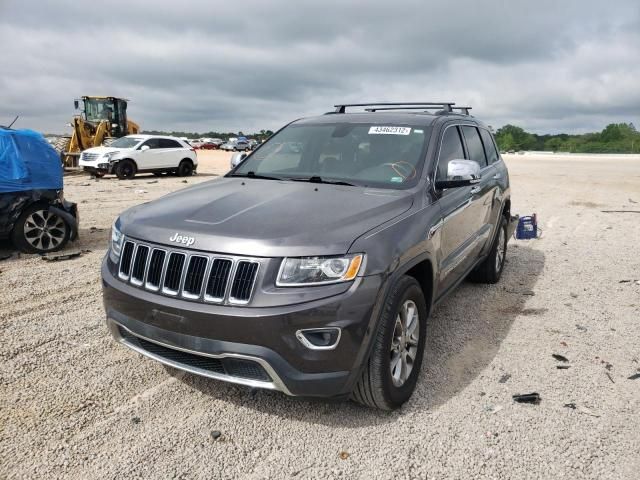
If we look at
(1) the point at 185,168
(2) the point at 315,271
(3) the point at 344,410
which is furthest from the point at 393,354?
(1) the point at 185,168

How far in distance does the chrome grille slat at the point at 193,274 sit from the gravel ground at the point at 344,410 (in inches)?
32.2

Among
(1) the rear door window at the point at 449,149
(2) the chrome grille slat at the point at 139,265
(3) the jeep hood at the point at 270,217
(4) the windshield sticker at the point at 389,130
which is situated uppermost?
(4) the windshield sticker at the point at 389,130

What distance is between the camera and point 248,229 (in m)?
2.72

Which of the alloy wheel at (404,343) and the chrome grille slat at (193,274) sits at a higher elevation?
the chrome grille slat at (193,274)

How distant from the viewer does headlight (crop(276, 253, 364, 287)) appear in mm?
2561

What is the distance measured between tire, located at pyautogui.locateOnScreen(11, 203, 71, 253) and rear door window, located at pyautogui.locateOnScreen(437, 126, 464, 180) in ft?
17.1

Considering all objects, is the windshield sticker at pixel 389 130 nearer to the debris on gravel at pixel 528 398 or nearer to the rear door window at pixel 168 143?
the debris on gravel at pixel 528 398

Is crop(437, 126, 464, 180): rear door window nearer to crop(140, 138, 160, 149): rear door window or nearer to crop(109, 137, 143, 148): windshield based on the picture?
crop(109, 137, 143, 148): windshield

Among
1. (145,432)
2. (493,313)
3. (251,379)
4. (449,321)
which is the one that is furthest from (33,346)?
(493,313)

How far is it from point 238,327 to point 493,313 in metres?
3.12

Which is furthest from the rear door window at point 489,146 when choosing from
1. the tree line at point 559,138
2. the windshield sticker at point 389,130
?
the tree line at point 559,138

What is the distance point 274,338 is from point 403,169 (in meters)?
1.76

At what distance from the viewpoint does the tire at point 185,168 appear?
66.9 feet

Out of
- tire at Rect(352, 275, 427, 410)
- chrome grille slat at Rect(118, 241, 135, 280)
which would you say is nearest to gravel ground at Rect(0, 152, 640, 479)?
tire at Rect(352, 275, 427, 410)
